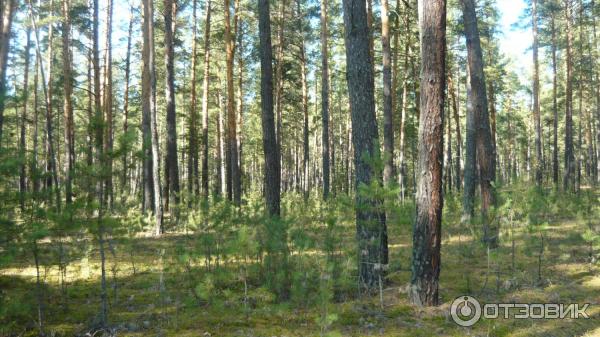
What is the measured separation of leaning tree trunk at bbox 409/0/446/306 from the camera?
5184 millimetres

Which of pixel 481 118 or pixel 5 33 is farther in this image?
pixel 5 33

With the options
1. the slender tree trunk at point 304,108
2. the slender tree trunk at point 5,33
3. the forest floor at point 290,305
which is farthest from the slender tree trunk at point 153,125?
the slender tree trunk at point 304,108

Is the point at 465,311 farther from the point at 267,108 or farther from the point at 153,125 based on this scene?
the point at 153,125

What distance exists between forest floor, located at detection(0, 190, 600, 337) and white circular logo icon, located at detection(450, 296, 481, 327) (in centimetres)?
10

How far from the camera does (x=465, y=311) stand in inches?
201

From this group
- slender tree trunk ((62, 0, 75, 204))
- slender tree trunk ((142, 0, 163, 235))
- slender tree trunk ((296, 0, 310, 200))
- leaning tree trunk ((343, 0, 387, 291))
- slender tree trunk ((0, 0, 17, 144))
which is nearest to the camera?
leaning tree trunk ((343, 0, 387, 291))

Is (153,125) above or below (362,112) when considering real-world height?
above

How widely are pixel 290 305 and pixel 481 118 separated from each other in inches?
240

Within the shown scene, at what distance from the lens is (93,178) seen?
171 inches

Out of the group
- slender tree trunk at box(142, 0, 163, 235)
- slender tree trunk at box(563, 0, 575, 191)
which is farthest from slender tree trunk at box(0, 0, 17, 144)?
slender tree trunk at box(563, 0, 575, 191)

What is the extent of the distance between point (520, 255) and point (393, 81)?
11.7m

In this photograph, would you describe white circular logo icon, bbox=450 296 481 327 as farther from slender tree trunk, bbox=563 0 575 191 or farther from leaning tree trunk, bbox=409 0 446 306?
slender tree trunk, bbox=563 0 575 191

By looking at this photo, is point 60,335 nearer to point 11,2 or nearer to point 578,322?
point 578,322

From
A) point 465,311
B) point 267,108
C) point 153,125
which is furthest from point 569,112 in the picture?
point 153,125
